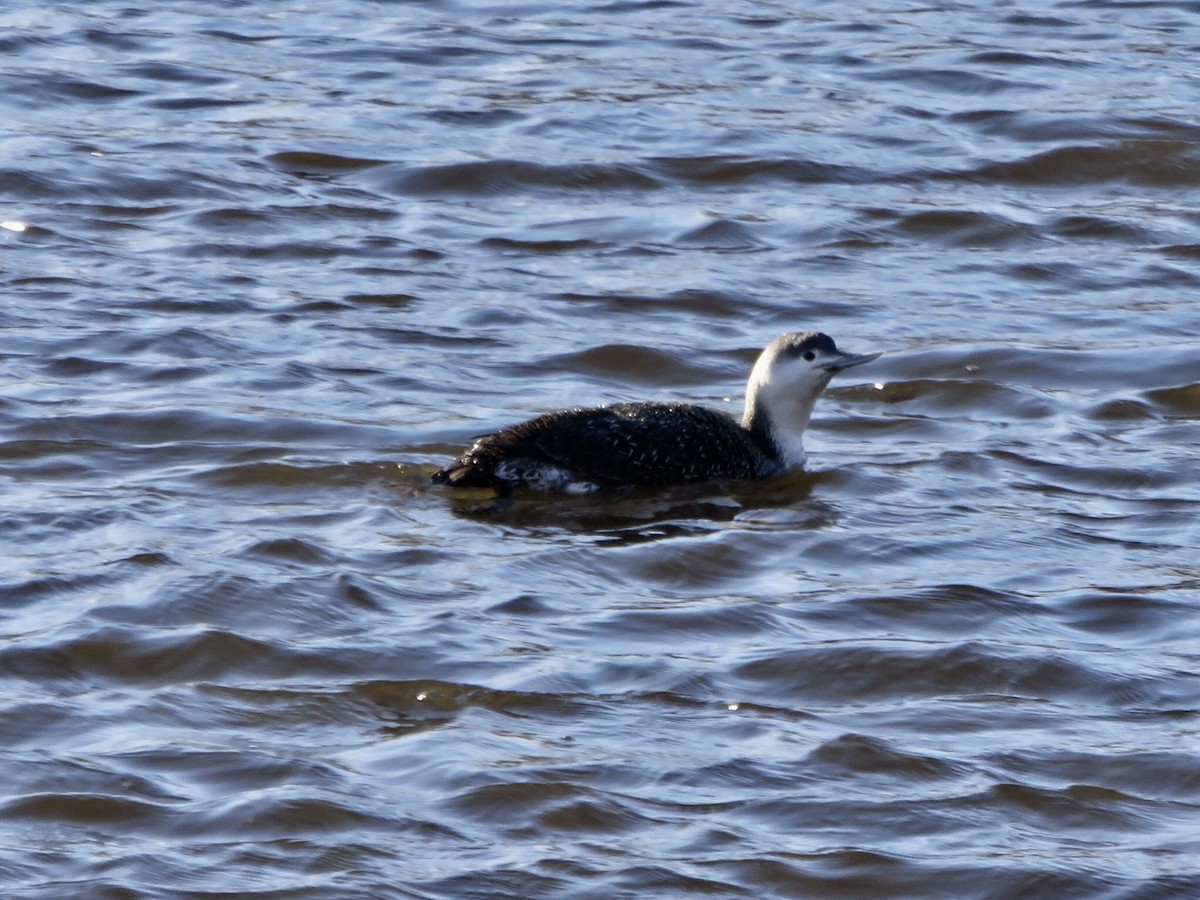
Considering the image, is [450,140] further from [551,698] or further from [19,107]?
[551,698]

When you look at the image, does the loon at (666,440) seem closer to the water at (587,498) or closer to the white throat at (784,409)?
the white throat at (784,409)

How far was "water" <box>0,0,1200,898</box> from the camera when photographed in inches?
238

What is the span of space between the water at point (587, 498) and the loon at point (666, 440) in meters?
0.12

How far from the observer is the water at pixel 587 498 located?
19.9ft

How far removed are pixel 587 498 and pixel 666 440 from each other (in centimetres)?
38

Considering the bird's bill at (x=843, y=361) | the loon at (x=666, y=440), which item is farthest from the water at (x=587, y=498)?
the bird's bill at (x=843, y=361)

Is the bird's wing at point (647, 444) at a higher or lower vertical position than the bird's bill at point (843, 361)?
lower

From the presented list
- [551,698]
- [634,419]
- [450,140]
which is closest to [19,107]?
[450,140]

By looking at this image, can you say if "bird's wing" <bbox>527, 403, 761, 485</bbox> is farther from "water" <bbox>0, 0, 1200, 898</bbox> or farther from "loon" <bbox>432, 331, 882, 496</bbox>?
"water" <bbox>0, 0, 1200, 898</bbox>

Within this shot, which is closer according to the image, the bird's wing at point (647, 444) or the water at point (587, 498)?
the water at point (587, 498)

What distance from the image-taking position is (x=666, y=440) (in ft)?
29.8

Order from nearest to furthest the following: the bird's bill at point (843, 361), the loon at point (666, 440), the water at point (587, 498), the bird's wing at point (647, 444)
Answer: the water at point (587, 498) < the loon at point (666, 440) < the bird's wing at point (647, 444) < the bird's bill at point (843, 361)

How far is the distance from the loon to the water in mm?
123

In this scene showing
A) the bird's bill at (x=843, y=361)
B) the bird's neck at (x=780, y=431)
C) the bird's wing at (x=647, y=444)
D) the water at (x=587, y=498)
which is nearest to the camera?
the water at (x=587, y=498)
